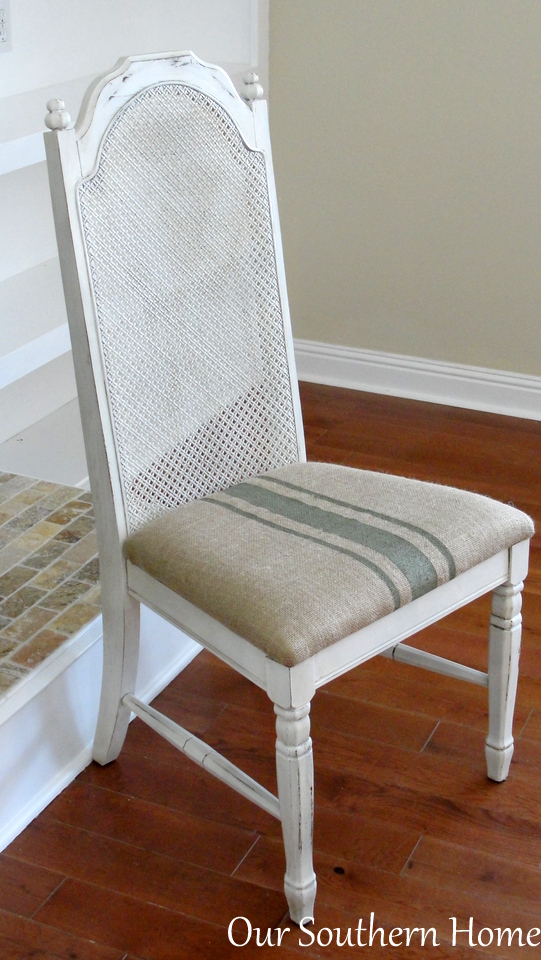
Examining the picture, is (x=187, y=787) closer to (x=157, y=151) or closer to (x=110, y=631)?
(x=110, y=631)

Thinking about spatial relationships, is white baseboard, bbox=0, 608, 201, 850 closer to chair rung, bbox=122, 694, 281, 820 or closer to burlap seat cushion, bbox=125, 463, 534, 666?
chair rung, bbox=122, 694, 281, 820

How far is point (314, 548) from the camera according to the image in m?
1.27

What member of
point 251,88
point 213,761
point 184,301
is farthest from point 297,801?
point 251,88

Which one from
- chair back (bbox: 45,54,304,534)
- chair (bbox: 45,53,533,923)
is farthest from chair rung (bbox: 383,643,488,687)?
chair back (bbox: 45,54,304,534)

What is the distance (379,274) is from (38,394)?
97 centimetres

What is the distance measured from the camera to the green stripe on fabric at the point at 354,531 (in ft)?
4.07

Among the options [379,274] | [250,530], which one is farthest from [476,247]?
[250,530]

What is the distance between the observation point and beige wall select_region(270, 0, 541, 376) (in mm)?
2451

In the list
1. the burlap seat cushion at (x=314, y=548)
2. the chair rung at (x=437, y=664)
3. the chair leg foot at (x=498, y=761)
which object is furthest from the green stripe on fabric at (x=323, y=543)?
the chair leg foot at (x=498, y=761)

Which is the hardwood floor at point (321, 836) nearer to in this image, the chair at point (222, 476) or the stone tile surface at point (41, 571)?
the chair at point (222, 476)

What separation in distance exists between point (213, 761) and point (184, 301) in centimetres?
61

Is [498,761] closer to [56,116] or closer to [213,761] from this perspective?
[213,761]

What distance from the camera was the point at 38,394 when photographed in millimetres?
2371

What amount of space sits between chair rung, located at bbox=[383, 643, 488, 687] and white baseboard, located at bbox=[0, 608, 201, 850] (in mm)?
429
